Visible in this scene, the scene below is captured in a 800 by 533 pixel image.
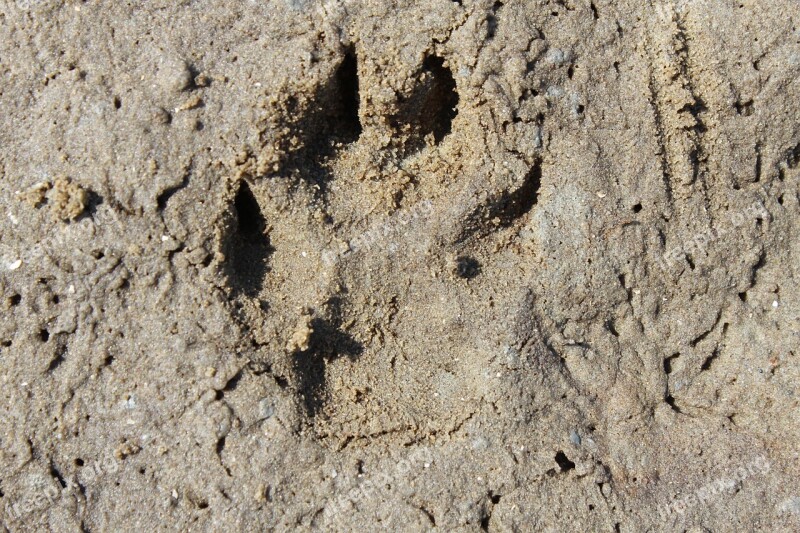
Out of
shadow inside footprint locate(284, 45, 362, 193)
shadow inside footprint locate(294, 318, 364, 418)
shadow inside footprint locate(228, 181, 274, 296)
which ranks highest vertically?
shadow inside footprint locate(284, 45, 362, 193)

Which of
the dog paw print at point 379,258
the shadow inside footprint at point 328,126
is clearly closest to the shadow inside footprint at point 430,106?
the dog paw print at point 379,258

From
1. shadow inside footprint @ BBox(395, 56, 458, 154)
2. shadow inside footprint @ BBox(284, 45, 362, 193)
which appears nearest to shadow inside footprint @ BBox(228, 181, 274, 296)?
shadow inside footprint @ BBox(284, 45, 362, 193)

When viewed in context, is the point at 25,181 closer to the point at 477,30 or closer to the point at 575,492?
the point at 477,30

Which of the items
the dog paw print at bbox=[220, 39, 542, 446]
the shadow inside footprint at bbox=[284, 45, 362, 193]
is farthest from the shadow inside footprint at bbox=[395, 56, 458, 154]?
the shadow inside footprint at bbox=[284, 45, 362, 193]

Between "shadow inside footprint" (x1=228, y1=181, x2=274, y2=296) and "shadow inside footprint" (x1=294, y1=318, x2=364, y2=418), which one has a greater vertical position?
"shadow inside footprint" (x1=228, y1=181, x2=274, y2=296)

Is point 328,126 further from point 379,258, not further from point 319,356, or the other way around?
point 319,356

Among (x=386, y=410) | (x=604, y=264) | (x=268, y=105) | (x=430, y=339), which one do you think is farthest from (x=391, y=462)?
(x=268, y=105)

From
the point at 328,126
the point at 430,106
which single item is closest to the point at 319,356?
the point at 328,126

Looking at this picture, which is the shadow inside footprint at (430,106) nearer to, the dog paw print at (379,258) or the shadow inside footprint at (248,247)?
the dog paw print at (379,258)

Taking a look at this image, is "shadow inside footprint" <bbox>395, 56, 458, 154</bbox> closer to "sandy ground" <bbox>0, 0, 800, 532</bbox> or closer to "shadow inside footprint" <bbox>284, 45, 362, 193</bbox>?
"sandy ground" <bbox>0, 0, 800, 532</bbox>
